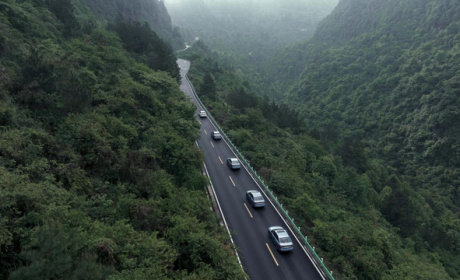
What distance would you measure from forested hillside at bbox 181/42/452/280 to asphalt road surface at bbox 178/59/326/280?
1.86m

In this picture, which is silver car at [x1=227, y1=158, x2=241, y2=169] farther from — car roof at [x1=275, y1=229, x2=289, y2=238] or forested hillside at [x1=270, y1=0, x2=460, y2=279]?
forested hillside at [x1=270, y1=0, x2=460, y2=279]

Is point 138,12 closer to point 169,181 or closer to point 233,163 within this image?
point 233,163

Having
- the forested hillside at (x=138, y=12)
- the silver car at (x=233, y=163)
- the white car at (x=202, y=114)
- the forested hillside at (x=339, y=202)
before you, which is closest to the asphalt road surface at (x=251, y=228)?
the silver car at (x=233, y=163)

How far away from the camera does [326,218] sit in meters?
22.8

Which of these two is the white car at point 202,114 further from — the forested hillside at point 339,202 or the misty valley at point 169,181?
the forested hillside at point 339,202

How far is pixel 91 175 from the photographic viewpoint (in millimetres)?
15484

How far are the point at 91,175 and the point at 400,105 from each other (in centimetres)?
7952

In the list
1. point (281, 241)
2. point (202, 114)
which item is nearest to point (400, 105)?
point (202, 114)

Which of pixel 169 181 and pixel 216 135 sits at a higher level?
pixel 169 181

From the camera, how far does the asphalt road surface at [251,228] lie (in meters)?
16.2

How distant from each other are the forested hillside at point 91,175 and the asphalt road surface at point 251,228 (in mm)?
2345

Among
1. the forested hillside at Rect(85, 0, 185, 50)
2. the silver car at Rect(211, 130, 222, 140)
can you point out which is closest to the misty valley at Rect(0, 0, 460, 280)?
the silver car at Rect(211, 130, 222, 140)

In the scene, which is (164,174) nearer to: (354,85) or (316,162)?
(316,162)

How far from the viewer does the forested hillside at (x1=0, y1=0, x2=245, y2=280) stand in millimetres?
9180
